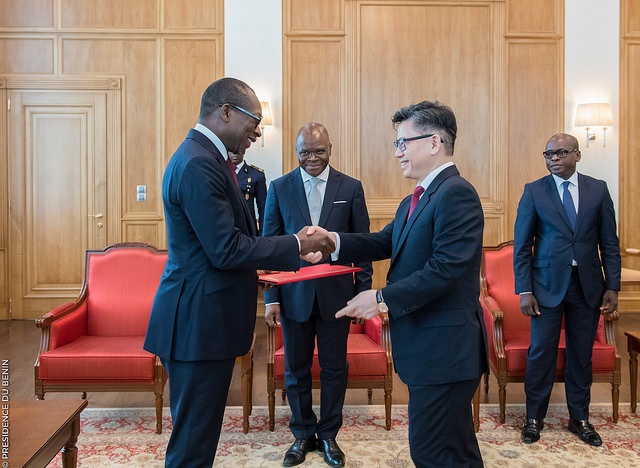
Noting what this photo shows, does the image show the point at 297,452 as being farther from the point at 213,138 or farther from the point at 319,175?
the point at 213,138

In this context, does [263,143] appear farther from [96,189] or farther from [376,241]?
[376,241]

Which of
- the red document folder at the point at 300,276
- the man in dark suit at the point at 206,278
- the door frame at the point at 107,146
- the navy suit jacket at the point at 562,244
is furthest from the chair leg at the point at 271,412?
the door frame at the point at 107,146

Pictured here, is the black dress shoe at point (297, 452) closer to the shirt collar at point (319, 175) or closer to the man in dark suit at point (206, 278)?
the man in dark suit at point (206, 278)

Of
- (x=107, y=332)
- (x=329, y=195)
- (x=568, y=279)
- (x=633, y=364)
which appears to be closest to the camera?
(x=329, y=195)

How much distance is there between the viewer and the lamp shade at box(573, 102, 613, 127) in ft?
19.9

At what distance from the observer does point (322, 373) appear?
2.84 meters

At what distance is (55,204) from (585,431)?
598 cm

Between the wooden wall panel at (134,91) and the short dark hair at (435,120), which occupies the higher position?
the wooden wall panel at (134,91)

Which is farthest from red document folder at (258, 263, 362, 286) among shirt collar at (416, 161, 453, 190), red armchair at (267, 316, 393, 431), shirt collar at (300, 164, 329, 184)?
Result: red armchair at (267, 316, 393, 431)

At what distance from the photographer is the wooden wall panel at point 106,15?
6.24m

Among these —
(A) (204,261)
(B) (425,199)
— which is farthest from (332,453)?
(B) (425,199)

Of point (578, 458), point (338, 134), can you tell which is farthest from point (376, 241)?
point (338, 134)

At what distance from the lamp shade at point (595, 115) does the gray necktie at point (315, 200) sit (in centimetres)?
454

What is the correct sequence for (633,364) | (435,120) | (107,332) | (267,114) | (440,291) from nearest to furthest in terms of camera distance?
(440,291) < (435,120) < (633,364) < (107,332) < (267,114)
